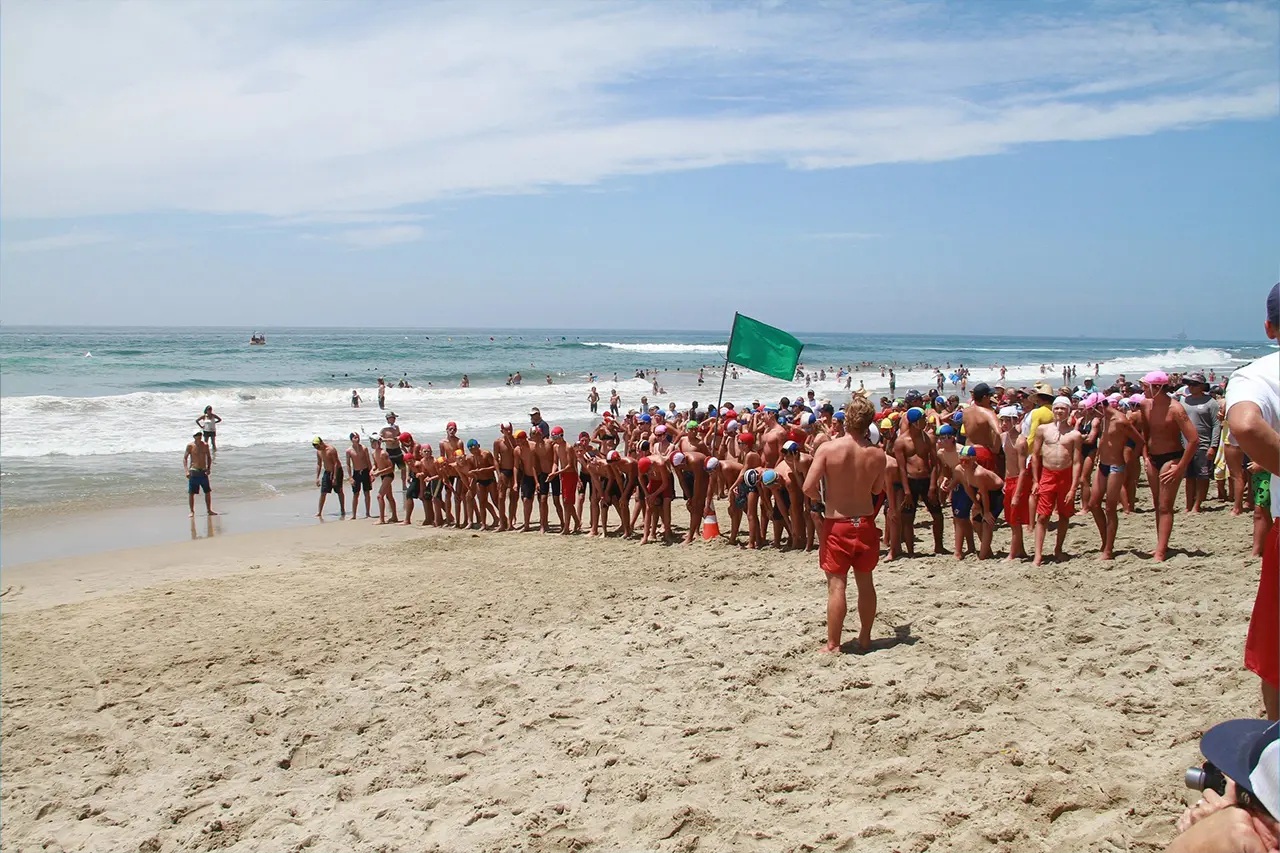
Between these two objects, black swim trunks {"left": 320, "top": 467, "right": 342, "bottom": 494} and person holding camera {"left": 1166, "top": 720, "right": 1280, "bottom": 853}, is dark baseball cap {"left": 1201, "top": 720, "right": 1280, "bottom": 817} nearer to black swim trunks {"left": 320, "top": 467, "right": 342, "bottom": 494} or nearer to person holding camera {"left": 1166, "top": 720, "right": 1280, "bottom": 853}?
person holding camera {"left": 1166, "top": 720, "right": 1280, "bottom": 853}

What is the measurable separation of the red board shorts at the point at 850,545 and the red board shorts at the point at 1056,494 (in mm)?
2593

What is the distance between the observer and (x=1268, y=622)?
9.46ft

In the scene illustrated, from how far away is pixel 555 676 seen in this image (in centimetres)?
582

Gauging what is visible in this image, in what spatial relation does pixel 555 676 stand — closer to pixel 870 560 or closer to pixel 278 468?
A: pixel 870 560

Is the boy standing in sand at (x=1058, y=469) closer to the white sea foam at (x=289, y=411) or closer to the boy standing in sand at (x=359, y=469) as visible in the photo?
the boy standing in sand at (x=359, y=469)

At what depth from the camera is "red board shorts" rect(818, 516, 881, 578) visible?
5418 mm

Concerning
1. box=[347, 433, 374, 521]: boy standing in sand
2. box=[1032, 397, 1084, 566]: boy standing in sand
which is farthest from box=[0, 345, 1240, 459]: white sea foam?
box=[1032, 397, 1084, 566]: boy standing in sand

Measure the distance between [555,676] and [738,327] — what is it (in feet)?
26.0

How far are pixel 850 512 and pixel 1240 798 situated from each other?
3276 mm

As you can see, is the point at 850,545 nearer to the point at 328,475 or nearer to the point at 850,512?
the point at 850,512

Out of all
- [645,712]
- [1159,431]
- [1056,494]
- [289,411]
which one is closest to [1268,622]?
[645,712]

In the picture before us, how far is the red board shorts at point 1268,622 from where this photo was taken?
2803mm

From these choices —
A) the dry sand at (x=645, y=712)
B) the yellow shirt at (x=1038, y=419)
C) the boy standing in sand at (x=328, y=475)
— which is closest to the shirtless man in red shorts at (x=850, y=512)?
the dry sand at (x=645, y=712)

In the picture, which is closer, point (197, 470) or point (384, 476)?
point (197, 470)
